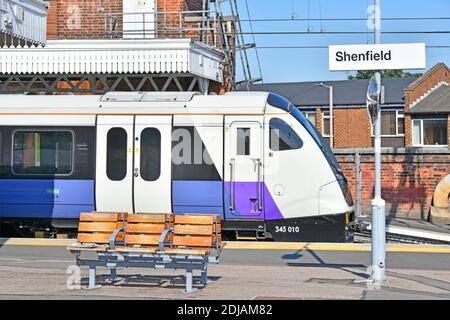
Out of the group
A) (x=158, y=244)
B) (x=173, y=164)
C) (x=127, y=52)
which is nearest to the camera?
(x=158, y=244)

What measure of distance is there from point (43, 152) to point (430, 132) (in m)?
34.4

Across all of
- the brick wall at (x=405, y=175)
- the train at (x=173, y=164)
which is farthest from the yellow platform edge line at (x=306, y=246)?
the brick wall at (x=405, y=175)

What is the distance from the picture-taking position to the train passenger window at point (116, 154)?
625 inches

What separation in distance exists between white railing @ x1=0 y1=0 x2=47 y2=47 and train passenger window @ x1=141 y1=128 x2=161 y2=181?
271 cm

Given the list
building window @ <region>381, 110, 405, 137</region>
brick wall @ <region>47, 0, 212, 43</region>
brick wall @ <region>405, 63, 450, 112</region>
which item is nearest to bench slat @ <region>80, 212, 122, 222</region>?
brick wall @ <region>47, 0, 212, 43</region>

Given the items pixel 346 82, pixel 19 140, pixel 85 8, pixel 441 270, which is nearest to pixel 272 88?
pixel 346 82

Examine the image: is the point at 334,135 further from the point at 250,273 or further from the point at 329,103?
the point at 250,273

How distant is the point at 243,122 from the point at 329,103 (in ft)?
111

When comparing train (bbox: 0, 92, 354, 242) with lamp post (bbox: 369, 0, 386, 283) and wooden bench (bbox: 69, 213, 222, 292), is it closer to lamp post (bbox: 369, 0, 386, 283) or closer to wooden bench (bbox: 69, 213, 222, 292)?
lamp post (bbox: 369, 0, 386, 283)

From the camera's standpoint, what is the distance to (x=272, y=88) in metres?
56.3

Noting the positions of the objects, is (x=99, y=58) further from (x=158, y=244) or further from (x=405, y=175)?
(x=405, y=175)

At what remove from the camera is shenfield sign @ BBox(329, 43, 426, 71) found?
1040 centimetres

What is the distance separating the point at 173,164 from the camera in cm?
1570

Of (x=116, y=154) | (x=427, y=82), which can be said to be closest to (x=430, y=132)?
(x=427, y=82)
